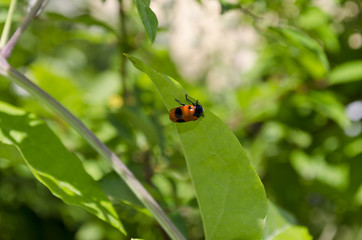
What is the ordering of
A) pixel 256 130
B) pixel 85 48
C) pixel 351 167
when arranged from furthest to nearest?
pixel 85 48
pixel 256 130
pixel 351 167

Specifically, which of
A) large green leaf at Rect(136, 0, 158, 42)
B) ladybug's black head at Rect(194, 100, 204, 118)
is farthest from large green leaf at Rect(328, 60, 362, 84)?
large green leaf at Rect(136, 0, 158, 42)

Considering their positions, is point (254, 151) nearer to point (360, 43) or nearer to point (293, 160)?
point (293, 160)

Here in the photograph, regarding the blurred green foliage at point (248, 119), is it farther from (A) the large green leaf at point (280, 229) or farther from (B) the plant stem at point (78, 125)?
(B) the plant stem at point (78, 125)

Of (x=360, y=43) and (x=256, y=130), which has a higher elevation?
(x=360, y=43)

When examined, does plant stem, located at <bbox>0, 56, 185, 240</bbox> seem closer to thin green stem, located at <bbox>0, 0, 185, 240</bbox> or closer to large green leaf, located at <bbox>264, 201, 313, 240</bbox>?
thin green stem, located at <bbox>0, 0, 185, 240</bbox>

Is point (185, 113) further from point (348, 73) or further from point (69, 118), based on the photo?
point (348, 73)

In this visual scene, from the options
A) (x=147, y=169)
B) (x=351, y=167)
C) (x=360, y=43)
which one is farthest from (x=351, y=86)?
(x=147, y=169)
